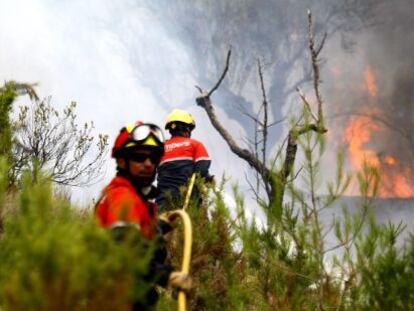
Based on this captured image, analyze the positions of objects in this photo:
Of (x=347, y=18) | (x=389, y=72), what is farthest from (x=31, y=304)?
(x=347, y=18)

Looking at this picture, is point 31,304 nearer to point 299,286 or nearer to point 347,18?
point 299,286

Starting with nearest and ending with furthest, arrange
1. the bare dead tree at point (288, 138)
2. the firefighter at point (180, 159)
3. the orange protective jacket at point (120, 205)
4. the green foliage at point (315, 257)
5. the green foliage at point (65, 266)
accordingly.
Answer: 1. the green foliage at point (65, 266)
2. the orange protective jacket at point (120, 205)
3. the green foliage at point (315, 257)
4. the bare dead tree at point (288, 138)
5. the firefighter at point (180, 159)

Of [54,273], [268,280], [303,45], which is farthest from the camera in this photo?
[303,45]

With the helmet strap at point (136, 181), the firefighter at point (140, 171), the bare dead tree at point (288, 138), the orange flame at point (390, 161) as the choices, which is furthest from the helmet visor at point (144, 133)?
the orange flame at point (390, 161)

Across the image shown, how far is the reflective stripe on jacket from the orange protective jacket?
320 cm

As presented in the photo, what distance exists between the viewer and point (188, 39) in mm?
31688

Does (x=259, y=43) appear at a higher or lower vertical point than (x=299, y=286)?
higher

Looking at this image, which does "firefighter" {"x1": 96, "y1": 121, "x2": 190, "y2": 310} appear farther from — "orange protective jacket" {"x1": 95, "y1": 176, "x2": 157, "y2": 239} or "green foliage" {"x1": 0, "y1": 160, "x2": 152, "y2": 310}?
"green foliage" {"x1": 0, "y1": 160, "x2": 152, "y2": 310}

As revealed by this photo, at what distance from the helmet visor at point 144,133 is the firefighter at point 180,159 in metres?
3.12

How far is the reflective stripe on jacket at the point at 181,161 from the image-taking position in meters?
5.78

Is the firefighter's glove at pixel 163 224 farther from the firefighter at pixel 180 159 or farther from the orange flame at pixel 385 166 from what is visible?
the orange flame at pixel 385 166

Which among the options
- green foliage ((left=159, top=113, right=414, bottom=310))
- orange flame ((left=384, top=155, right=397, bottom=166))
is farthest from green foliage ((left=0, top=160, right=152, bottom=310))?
orange flame ((left=384, top=155, right=397, bottom=166))

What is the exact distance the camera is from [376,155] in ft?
73.0

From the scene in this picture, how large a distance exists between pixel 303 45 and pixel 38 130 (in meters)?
19.5
